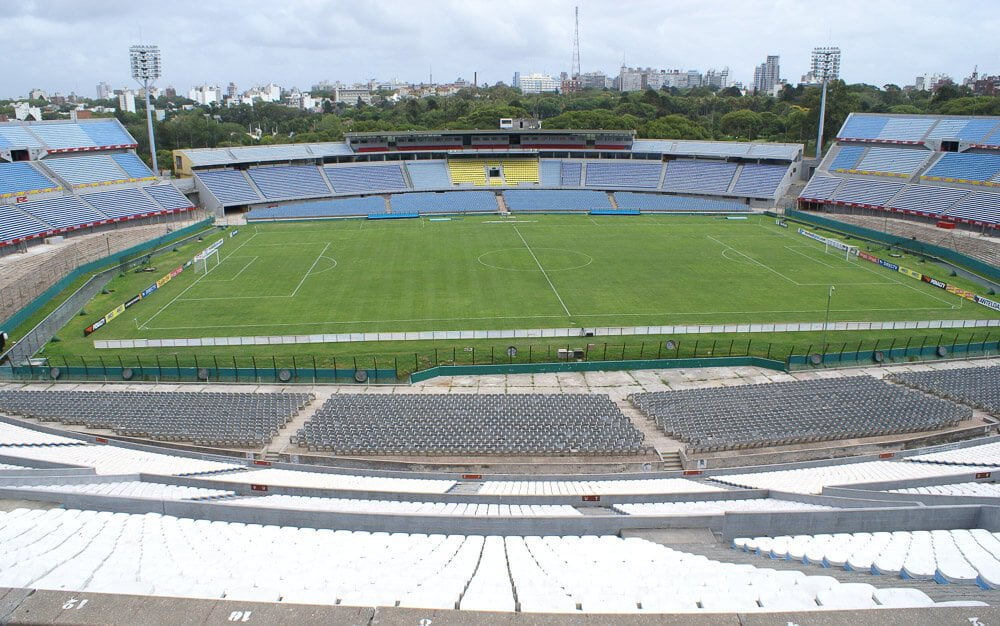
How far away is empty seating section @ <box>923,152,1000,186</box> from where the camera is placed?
68812mm

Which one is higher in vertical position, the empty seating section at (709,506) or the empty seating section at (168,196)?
the empty seating section at (168,196)

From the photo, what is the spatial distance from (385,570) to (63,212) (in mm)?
65053

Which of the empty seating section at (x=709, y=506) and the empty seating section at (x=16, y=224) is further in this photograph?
the empty seating section at (x=16, y=224)

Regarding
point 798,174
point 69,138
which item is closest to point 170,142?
point 69,138

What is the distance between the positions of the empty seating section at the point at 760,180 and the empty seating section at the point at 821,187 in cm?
461

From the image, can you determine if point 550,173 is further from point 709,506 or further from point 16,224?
point 709,506

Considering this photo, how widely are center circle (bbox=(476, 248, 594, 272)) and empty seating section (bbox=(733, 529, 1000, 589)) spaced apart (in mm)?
41492

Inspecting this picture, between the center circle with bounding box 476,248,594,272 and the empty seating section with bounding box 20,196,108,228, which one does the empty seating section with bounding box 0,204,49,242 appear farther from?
the center circle with bounding box 476,248,594,272

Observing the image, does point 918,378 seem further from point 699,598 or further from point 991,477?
point 699,598

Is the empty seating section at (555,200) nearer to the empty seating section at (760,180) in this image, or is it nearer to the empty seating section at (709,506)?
the empty seating section at (760,180)

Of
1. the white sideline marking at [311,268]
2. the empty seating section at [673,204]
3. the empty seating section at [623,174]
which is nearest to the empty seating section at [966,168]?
the empty seating section at [673,204]

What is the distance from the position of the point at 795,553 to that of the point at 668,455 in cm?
1188

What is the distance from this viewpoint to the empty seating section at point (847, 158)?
8081 cm

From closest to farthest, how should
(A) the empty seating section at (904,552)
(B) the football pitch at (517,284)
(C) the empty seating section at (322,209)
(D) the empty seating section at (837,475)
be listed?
1. (A) the empty seating section at (904,552)
2. (D) the empty seating section at (837,475)
3. (B) the football pitch at (517,284)
4. (C) the empty seating section at (322,209)
